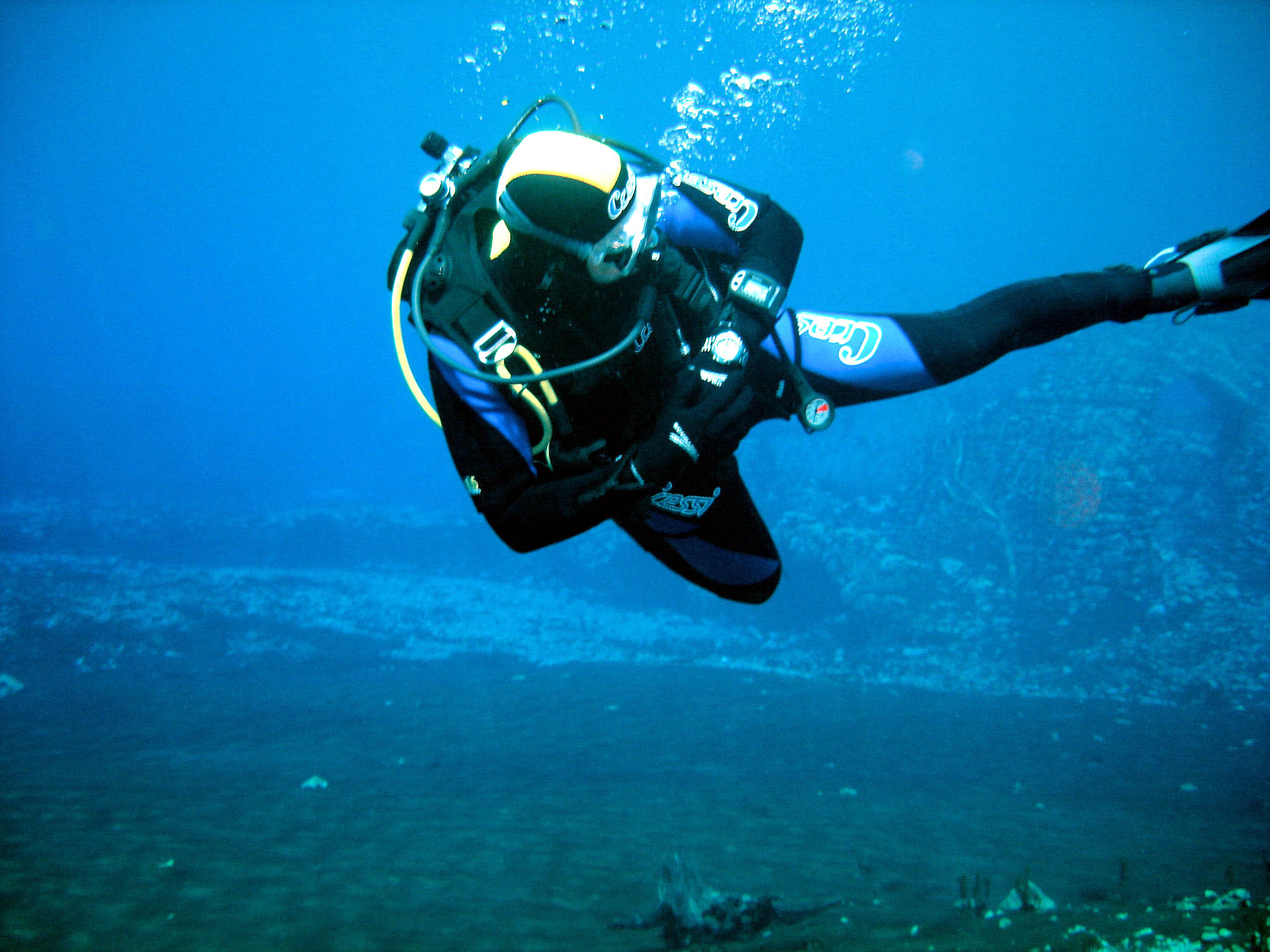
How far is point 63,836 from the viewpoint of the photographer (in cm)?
449

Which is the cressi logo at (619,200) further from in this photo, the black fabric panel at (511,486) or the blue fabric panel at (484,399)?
the black fabric panel at (511,486)

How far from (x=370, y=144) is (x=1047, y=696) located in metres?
102

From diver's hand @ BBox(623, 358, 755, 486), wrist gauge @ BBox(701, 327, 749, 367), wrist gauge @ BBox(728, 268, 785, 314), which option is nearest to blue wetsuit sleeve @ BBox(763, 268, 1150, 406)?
wrist gauge @ BBox(728, 268, 785, 314)

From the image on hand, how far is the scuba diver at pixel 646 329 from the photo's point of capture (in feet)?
6.31

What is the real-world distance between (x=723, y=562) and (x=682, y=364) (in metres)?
1.09

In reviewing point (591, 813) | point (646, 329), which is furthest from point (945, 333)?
point (591, 813)

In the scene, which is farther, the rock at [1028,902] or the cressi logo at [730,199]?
the rock at [1028,902]

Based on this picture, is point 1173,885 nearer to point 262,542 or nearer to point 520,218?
point 520,218

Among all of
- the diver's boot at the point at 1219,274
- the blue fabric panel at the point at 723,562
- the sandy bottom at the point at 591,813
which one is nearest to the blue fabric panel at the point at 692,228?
the blue fabric panel at the point at 723,562

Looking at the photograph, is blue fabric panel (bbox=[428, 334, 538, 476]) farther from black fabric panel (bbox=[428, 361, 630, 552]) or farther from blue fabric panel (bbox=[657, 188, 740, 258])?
blue fabric panel (bbox=[657, 188, 740, 258])

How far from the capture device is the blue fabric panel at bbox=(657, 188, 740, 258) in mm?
2795

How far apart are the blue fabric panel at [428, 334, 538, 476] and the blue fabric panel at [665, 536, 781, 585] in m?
0.95

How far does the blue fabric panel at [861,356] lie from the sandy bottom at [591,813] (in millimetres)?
2264

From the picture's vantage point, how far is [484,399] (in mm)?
2039
